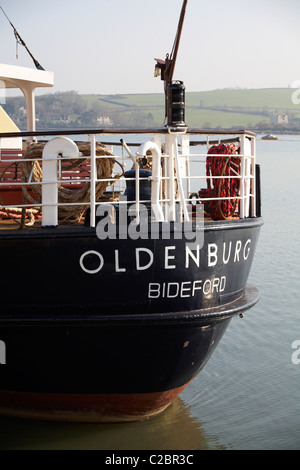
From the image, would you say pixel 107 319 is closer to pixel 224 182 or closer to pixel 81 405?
pixel 81 405

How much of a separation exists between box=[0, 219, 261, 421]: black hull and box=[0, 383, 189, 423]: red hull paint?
1cm

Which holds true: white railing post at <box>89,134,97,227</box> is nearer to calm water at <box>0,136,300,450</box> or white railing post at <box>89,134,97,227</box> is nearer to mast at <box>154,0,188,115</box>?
mast at <box>154,0,188,115</box>

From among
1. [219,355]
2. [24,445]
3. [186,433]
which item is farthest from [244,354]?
[24,445]

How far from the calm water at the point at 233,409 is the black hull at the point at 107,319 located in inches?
11.0

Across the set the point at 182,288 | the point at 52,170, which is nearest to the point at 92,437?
the point at 182,288

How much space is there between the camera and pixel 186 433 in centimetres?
855

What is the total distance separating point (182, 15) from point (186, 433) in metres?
4.58

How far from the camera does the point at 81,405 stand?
771cm

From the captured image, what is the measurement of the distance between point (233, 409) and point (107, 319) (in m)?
3.03

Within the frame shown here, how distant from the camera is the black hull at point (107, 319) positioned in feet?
23.0

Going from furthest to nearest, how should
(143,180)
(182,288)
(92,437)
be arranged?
(92,437) → (143,180) → (182,288)

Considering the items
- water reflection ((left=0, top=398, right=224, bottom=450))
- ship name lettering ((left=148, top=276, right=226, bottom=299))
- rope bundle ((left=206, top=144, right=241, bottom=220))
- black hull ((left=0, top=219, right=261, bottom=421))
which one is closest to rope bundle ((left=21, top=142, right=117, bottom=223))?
black hull ((left=0, top=219, right=261, bottom=421))

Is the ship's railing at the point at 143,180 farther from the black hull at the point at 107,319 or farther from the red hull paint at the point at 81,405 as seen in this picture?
the red hull paint at the point at 81,405

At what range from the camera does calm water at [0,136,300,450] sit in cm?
801
